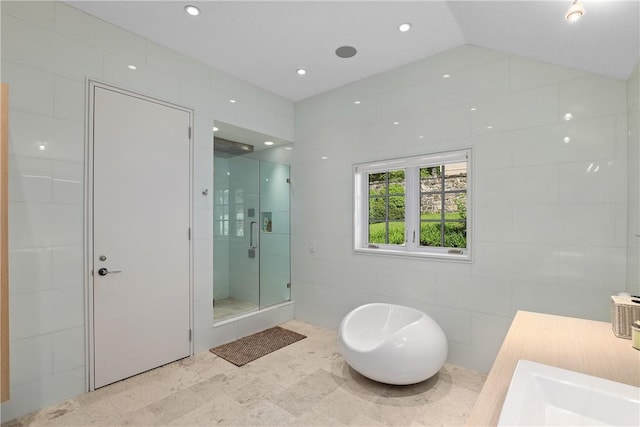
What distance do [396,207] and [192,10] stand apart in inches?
96.1

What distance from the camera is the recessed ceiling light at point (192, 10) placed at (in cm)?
226

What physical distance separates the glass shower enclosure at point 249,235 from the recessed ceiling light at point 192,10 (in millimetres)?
1378

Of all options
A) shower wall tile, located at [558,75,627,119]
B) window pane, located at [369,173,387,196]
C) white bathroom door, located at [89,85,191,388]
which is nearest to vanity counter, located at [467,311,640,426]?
shower wall tile, located at [558,75,627,119]

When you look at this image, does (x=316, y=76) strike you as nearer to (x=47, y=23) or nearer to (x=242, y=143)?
(x=242, y=143)

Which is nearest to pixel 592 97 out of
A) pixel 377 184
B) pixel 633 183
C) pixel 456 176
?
pixel 633 183

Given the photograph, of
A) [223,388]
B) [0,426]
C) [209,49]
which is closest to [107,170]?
[209,49]

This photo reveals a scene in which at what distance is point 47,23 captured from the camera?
215cm

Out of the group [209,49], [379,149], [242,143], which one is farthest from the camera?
[242,143]

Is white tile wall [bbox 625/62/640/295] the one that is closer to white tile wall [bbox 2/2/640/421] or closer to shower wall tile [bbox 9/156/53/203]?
white tile wall [bbox 2/2/640/421]

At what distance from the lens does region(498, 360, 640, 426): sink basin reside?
86cm

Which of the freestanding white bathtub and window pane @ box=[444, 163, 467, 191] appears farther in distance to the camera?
window pane @ box=[444, 163, 467, 191]

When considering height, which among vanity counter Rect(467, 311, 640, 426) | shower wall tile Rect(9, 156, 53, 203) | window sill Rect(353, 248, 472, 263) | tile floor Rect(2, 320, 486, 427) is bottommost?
tile floor Rect(2, 320, 486, 427)

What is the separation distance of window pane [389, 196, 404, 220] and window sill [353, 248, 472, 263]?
359 mm

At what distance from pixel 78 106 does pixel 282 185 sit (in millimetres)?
2189
